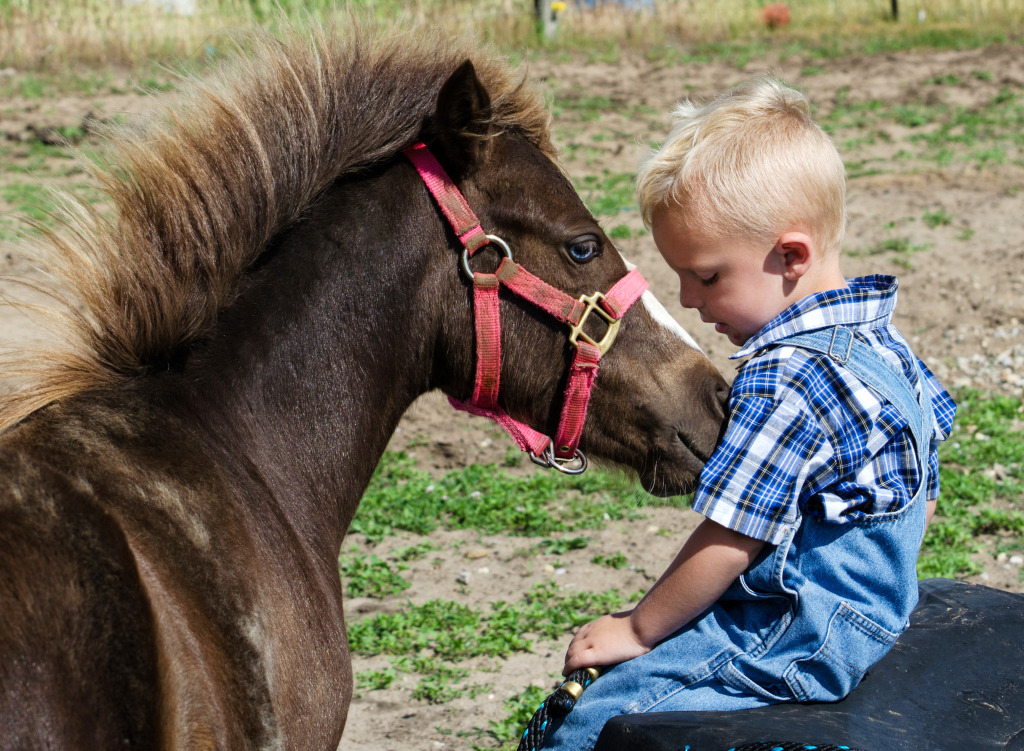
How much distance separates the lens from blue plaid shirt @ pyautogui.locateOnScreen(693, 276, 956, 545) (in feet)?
5.98

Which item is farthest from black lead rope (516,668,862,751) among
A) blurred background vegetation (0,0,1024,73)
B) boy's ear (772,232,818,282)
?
blurred background vegetation (0,0,1024,73)

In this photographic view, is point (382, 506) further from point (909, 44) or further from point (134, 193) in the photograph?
point (909, 44)

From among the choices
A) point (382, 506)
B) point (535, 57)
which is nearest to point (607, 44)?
point (535, 57)

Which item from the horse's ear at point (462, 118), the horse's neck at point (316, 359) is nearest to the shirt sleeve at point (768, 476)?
the horse's neck at point (316, 359)

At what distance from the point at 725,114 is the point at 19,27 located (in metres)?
12.1

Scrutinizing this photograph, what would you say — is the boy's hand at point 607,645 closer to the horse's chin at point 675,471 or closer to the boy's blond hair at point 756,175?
the horse's chin at point 675,471

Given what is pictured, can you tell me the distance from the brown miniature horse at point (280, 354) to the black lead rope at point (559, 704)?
44 cm

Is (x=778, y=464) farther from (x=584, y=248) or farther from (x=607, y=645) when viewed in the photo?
(x=584, y=248)

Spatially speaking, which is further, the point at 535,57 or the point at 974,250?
the point at 535,57

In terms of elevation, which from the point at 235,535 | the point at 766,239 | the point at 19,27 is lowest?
the point at 235,535

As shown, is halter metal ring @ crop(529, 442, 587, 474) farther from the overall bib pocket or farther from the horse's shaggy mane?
the horse's shaggy mane

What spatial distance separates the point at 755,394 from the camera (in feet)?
6.26

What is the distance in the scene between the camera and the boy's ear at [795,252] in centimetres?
196

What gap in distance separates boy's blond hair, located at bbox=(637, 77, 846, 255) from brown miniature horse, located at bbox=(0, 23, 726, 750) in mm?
282
